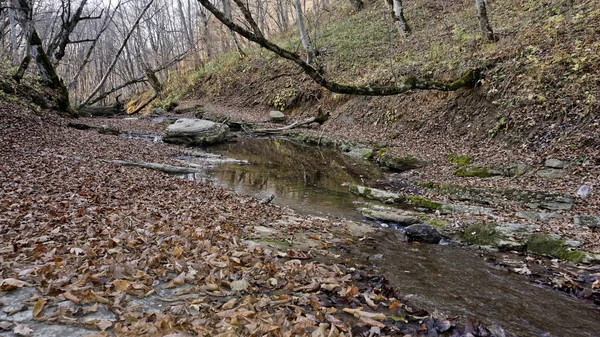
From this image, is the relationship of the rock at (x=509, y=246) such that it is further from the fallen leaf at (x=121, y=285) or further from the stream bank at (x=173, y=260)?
the fallen leaf at (x=121, y=285)

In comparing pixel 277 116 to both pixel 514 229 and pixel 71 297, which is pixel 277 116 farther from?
Result: pixel 71 297

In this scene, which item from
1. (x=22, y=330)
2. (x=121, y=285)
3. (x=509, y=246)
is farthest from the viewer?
(x=509, y=246)

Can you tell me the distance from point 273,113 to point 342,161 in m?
11.2

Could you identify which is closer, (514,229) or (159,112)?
(514,229)

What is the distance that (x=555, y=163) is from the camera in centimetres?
892

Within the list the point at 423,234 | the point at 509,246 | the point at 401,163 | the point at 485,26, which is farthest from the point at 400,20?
the point at 509,246

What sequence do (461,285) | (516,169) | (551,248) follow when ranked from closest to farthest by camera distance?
(461,285) < (551,248) < (516,169)

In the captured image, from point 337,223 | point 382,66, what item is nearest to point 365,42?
point 382,66

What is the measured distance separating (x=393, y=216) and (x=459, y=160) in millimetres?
4937

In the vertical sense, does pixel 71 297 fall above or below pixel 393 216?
above

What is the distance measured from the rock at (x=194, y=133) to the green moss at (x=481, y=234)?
47.8 ft

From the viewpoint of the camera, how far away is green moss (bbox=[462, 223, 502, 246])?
6.30m

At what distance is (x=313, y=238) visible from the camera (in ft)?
19.4

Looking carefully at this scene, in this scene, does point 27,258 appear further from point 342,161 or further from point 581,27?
point 581,27
